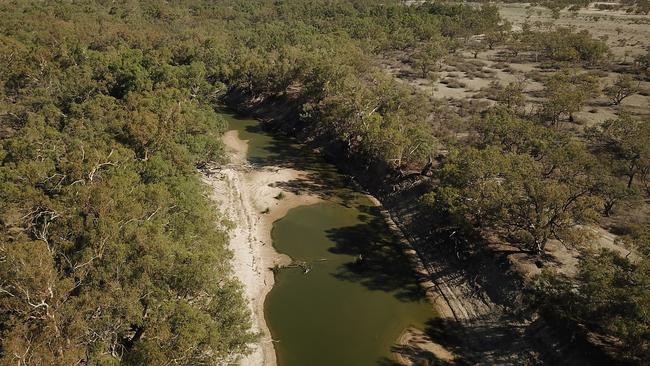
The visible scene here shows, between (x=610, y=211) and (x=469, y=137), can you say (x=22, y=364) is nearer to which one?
(x=610, y=211)

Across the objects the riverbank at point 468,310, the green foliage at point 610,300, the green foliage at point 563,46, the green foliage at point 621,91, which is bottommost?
the riverbank at point 468,310

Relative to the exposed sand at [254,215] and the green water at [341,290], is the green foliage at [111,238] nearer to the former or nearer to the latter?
the exposed sand at [254,215]

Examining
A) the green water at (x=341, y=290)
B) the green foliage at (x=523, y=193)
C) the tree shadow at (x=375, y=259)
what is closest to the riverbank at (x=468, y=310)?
the tree shadow at (x=375, y=259)

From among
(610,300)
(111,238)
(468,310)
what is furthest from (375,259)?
(111,238)

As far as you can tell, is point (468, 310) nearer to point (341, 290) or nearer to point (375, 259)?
point (375, 259)

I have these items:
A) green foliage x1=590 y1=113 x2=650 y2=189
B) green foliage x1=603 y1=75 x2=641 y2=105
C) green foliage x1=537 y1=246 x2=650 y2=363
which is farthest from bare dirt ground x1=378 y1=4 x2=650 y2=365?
green foliage x1=590 y1=113 x2=650 y2=189

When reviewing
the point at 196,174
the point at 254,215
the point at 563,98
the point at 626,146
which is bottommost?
the point at 254,215
